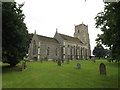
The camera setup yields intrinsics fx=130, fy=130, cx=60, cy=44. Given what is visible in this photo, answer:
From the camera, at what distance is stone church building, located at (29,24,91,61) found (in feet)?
164

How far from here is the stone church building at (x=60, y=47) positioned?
49.9 m

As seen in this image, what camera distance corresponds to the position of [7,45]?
1584 cm

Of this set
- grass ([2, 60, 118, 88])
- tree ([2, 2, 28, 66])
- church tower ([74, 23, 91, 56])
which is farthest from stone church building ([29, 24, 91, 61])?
grass ([2, 60, 118, 88])

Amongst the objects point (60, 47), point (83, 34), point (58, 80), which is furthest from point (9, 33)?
point (83, 34)

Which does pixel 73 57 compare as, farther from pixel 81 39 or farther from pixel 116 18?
pixel 116 18

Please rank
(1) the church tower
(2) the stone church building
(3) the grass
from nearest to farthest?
1. (3) the grass
2. (2) the stone church building
3. (1) the church tower

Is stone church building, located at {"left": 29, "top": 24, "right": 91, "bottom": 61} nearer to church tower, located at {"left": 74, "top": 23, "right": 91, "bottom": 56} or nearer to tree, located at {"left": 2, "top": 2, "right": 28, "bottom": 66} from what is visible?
church tower, located at {"left": 74, "top": 23, "right": 91, "bottom": 56}

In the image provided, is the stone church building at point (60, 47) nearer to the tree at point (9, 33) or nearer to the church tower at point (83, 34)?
the church tower at point (83, 34)

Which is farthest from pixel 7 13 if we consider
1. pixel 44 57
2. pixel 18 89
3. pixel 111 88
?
pixel 44 57

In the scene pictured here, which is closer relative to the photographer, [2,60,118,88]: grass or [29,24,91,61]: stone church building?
[2,60,118,88]: grass

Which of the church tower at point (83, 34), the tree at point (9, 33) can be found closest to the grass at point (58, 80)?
the tree at point (9, 33)

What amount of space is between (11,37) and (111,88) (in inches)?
496

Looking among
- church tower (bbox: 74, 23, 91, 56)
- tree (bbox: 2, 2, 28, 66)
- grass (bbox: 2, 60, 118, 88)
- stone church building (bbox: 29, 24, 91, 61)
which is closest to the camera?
grass (bbox: 2, 60, 118, 88)

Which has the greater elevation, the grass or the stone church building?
the stone church building
